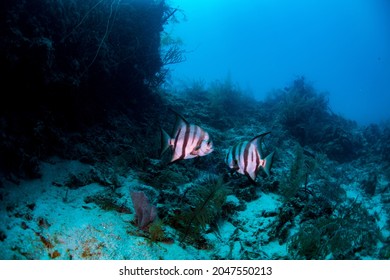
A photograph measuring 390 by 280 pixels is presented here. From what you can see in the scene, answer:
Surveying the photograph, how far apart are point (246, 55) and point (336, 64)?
39.3 meters

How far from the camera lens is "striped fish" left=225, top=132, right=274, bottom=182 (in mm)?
2750

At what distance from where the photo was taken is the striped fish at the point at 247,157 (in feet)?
9.02

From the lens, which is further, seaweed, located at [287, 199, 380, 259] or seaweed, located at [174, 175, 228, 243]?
seaweed, located at [174, 175, 228, 243]

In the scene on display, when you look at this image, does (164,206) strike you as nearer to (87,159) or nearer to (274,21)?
(87,159)

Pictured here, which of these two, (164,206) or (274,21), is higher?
(274,21)

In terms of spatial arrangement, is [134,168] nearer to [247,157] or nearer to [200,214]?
[200,214]

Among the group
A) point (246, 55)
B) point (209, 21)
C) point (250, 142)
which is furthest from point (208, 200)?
point (209, 21)

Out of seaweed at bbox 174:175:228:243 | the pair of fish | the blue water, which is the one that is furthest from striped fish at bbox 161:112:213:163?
the blue water

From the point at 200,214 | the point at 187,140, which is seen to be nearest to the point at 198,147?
the point at 187,140

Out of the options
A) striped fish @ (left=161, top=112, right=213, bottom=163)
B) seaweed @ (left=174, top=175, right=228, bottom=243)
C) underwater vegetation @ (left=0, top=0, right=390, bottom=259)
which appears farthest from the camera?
→ seaweed @ (left=174, top=175, right=228, bottom=243)

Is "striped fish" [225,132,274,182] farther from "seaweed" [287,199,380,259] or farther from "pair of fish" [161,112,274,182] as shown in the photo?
"seaweed" [287,199,380,259]

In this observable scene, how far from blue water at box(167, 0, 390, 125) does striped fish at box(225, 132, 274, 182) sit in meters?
108

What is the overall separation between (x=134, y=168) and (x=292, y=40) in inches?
5487

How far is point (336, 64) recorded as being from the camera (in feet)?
391
